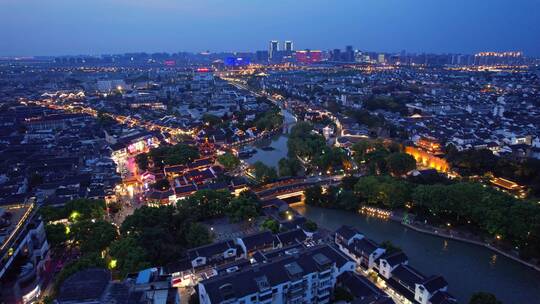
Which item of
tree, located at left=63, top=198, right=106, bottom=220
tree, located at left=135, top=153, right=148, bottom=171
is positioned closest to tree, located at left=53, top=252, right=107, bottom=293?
tree, located at left=63, top=198, right=106, bottom=220

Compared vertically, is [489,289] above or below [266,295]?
below

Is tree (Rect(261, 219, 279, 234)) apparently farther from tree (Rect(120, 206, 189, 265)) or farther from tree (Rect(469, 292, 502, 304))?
tree (Rect(469, 292, 502, 304))

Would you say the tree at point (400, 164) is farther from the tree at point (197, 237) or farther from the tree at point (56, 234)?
the tree at point (56, 234)

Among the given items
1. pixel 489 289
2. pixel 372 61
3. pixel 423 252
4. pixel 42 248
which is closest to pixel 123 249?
pixel 42 248

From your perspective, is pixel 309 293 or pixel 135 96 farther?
pixel 135 96

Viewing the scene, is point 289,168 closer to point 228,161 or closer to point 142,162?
point 228,161

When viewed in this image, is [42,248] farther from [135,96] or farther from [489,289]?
[135,96]

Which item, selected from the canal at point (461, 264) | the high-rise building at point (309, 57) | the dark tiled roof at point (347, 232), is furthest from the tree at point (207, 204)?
the high-rise building at point (309, 57)
